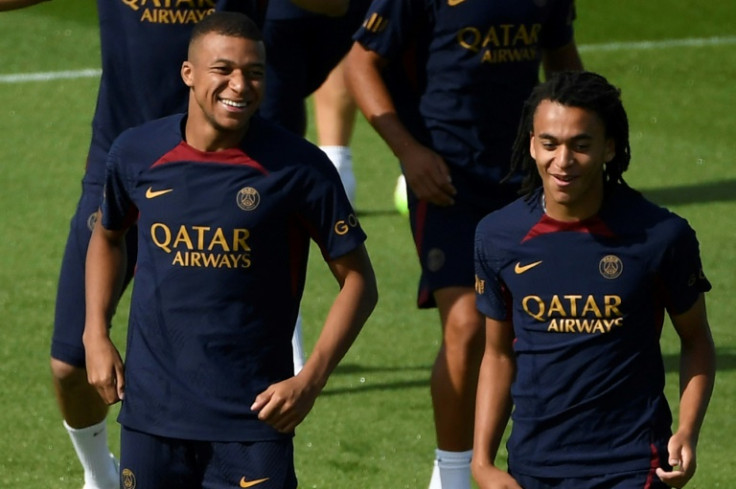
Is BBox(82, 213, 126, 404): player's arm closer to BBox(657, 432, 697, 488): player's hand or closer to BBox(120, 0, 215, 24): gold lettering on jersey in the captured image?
BBox(120, 0, 215, 24): gold lettering on jersey

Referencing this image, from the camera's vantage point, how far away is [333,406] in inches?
301

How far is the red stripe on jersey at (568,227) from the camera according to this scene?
464cm

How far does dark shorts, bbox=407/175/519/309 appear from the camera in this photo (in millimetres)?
Result: 6125

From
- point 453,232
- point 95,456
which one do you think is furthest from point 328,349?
point 95,456

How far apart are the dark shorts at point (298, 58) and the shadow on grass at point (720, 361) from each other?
1.92 meters

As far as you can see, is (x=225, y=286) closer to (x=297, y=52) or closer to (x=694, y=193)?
(x=297, y=52)

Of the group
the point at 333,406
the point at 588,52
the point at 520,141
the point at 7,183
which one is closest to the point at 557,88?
the point at 520,141

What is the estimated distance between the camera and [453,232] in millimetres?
6160

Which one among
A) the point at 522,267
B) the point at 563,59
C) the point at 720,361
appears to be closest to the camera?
the point at 522,267

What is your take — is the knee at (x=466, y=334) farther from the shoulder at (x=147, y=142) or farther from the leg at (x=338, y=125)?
the leg at (x=338, y=125)

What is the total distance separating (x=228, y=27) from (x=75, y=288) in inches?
56.0

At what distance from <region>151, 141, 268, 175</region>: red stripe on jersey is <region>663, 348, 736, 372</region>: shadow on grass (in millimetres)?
3687

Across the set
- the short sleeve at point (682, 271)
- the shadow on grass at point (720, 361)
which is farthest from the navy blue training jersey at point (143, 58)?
the shadow on grass at point (720, 361)

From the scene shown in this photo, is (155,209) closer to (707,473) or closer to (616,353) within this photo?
(616,353)
